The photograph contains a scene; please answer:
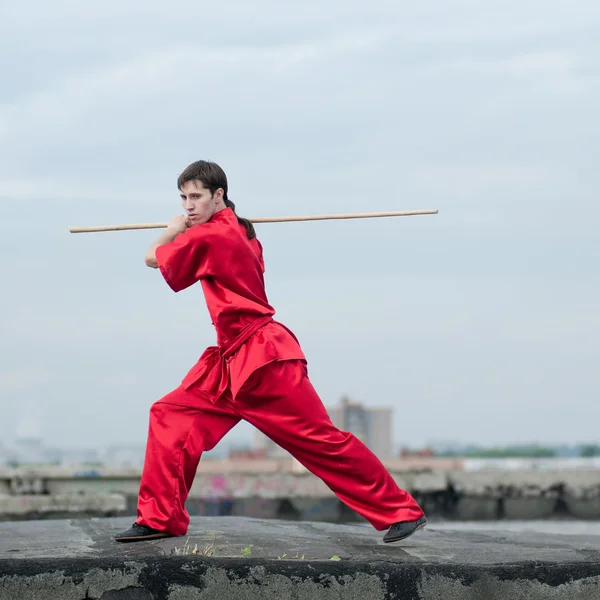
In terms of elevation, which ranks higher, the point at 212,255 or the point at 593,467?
the point at 212,255

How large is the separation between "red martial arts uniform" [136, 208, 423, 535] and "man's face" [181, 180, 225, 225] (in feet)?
0.15

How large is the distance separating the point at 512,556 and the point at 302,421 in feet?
3.54

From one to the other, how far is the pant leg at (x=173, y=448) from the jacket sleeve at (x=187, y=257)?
525 mm

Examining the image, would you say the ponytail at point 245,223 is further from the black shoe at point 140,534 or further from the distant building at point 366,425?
the distant building at point 366,425

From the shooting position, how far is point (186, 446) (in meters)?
4.68

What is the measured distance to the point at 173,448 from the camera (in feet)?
15.4

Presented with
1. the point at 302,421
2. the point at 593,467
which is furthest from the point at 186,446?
the point at 593,467

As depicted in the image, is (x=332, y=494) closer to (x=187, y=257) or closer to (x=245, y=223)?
(x=245, y=223)

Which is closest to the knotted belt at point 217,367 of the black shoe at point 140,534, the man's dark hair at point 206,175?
the man's dark hair at point 206,175

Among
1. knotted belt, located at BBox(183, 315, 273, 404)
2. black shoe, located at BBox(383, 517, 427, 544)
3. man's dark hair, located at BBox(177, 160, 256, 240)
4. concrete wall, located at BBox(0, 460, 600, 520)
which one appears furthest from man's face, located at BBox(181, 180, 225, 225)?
concrete wall, located at BBox(0, 460, 600, 520)

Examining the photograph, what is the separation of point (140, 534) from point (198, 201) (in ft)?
4.89

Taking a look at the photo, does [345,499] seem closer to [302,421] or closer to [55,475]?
[302,421]

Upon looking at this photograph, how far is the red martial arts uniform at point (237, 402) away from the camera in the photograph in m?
4.58

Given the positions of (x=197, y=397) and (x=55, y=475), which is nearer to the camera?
Answer: (x=197, y=397)
